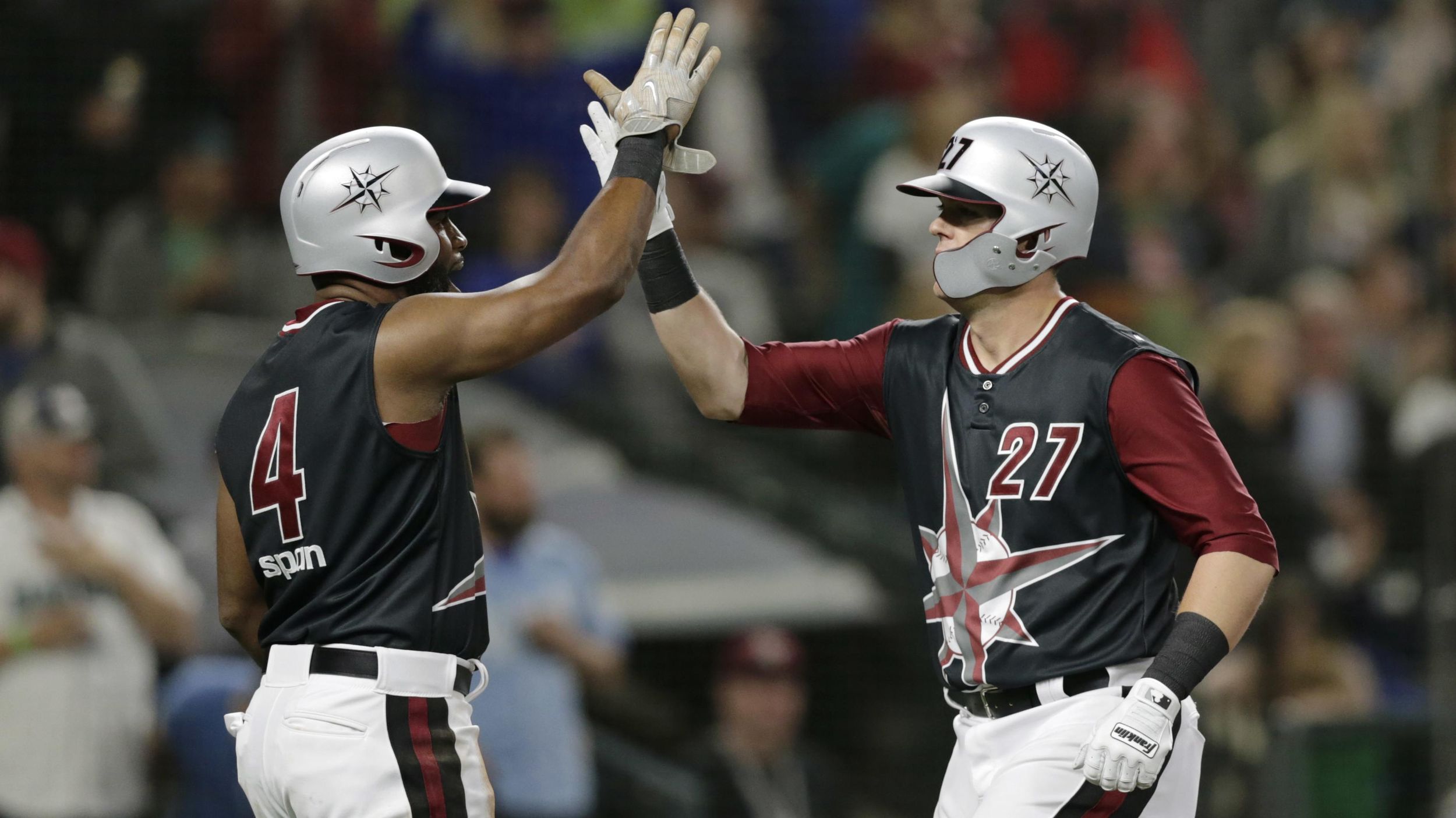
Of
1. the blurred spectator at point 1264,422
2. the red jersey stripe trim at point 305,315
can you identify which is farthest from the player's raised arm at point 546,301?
the blurred spectator at point 1264,422

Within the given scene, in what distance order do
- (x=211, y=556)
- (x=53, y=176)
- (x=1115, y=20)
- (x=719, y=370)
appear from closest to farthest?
1. (x=719, y=370)
2. (x=211, y=556)
3. (x=53, y=176)
4. (x=1115, y=20)

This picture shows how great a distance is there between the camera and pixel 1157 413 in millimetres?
3354

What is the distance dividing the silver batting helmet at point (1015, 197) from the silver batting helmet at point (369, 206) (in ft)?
3.19

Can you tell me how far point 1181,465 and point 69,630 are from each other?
4.12 metres

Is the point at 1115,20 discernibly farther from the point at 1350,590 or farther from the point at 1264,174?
the point at 1350,590

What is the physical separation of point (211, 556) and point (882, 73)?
13.8ft

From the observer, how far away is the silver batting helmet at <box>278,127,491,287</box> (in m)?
3.44

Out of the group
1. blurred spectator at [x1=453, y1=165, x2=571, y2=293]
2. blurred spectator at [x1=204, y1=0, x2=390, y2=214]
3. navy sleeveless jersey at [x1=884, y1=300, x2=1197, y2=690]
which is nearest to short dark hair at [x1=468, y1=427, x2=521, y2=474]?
blurred spectator at [x1=453, y1=165, x2=571, y2=293]

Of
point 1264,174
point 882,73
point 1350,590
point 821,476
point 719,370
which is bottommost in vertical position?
point 1350,590

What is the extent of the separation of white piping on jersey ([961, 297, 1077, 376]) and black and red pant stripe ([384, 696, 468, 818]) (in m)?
1.27

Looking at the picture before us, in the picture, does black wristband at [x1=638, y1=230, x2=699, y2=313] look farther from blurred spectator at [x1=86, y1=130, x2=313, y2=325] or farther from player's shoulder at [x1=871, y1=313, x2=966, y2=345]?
blurred spectator at [x1=86, y1=130, x2=313, y2=325]

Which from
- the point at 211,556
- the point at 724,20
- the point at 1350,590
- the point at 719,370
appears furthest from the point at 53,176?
the point at 1350,590

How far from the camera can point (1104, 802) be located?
10.9ft

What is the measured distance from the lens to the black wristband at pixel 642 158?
3547 mm
